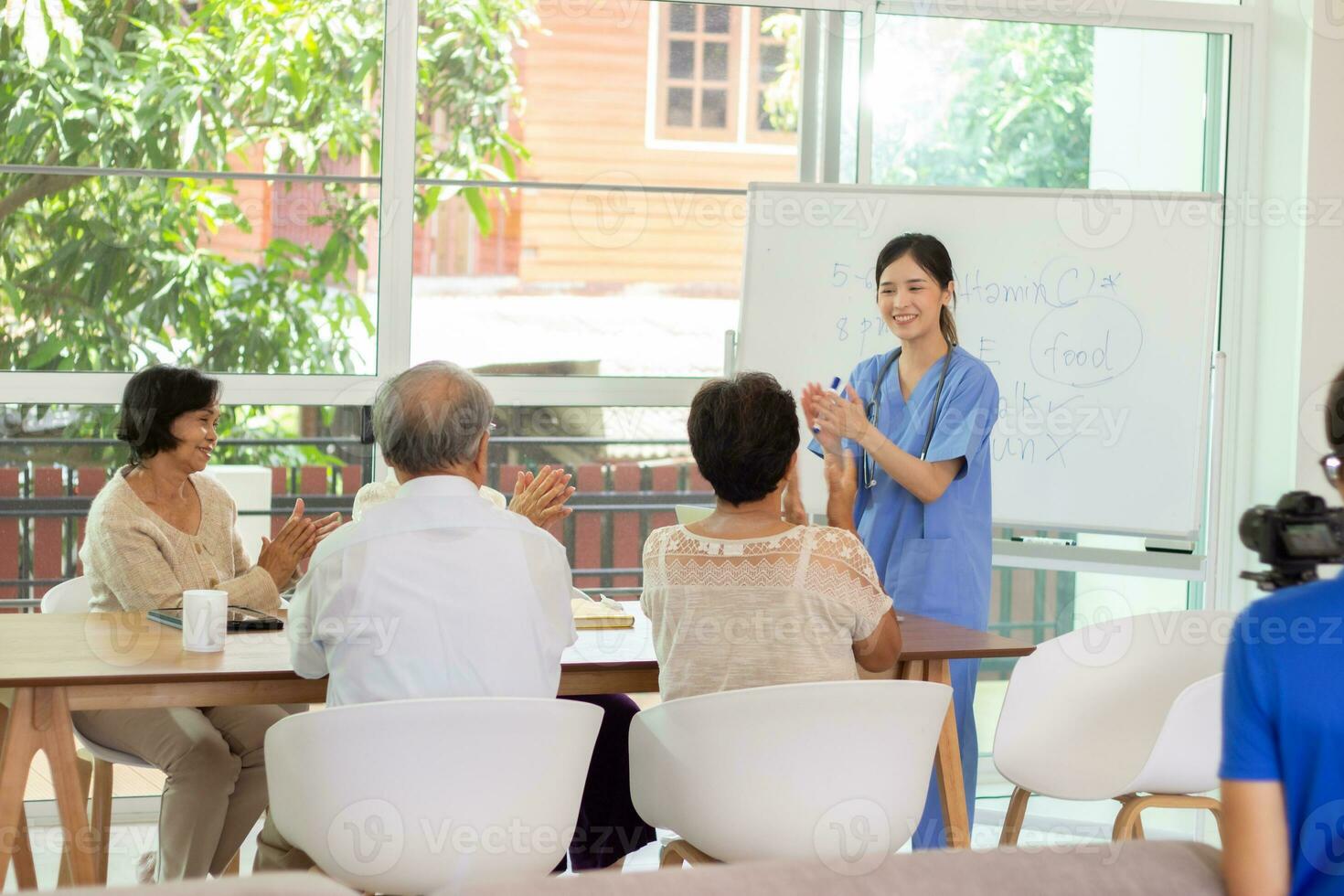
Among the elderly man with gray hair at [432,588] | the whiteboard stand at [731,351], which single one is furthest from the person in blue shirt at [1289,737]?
the whiteboard stand at [731,351]

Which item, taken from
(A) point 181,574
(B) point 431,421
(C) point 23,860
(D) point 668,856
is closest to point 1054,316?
(D) point 668,856

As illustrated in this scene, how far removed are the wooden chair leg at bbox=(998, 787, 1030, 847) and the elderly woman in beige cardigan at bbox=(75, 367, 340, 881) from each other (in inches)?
58.4

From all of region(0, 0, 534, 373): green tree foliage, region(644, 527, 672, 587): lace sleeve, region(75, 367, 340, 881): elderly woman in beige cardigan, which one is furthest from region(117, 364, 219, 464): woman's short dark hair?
region(644, 527, 672, 587): lace sleeve

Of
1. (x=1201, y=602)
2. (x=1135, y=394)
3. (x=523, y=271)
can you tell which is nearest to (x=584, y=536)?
(x=523, y=271)

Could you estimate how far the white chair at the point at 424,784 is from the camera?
1.89m

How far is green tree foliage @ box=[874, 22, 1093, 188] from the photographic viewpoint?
4.31 metres

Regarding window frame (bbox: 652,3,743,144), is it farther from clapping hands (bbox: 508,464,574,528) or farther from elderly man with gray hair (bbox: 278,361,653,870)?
elderly man with gray hair (bbox: 278,361,653,870)

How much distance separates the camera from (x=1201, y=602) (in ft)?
14.5

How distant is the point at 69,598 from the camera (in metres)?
3.07

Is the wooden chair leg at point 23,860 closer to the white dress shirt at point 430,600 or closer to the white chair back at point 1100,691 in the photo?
the white dress shirt at point 430,600

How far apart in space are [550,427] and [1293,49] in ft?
8.19

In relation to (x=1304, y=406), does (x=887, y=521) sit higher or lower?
lower

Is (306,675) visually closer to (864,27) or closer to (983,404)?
(983,404)

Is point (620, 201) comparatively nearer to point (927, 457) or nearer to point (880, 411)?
point (880, 411)
